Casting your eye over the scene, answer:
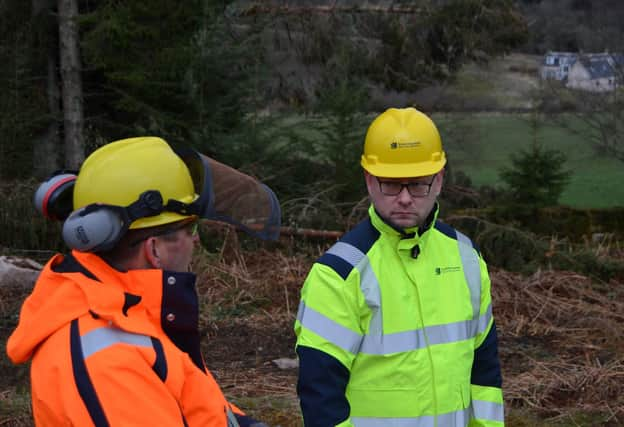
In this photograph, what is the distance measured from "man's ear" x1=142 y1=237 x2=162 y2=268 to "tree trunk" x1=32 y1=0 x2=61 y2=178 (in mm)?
11412

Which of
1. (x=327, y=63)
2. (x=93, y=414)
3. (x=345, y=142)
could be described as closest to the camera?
(x=93, y=414)

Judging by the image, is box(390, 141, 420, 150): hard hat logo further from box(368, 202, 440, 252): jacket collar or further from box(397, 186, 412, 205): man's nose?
box(368, 202, 440, 252): jacket collar

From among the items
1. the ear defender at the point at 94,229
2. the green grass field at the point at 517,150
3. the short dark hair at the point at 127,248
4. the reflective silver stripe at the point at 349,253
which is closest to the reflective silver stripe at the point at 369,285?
the reflective silver stripe at the point at 349,253

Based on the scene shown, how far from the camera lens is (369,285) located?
297 centimetres

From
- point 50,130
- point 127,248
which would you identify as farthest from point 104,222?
point 50,130

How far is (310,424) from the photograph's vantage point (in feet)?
9.39

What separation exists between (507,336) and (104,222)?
6091mm

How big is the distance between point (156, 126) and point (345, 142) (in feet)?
8.74

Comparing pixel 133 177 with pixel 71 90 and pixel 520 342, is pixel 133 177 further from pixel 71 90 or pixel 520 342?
pixel 71 90

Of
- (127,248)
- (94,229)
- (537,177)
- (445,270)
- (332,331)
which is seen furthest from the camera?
(537,177)

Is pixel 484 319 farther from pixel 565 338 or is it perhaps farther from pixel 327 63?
pixel 327 63

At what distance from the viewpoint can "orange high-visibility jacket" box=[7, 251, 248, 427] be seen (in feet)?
6.19

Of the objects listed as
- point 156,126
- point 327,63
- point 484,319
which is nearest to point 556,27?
point 327,63

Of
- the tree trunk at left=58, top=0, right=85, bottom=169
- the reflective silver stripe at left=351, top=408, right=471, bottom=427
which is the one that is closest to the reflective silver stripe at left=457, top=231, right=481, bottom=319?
the reflective silver stripe at left=351, top=408, right=471, bottom=427
